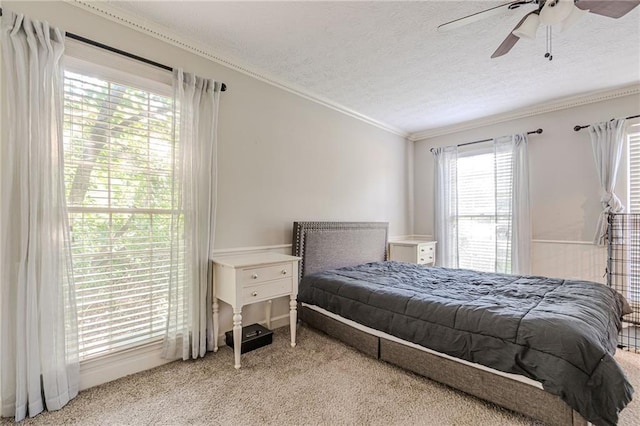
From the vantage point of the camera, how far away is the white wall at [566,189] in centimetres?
335

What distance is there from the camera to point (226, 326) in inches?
104

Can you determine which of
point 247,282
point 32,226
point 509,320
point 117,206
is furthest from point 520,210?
point 32,226

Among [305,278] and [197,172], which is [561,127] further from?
[197,172]


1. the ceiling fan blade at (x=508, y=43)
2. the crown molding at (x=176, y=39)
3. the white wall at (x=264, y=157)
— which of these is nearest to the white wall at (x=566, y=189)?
the white wall at (x=264, y=157)

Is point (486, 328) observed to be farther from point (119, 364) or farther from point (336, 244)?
point (119, 364)

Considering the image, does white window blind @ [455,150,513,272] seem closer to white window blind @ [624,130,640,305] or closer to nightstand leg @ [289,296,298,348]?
white window blind @ [624,130,640,305]

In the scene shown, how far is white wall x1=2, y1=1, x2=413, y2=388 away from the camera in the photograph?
2072 mm

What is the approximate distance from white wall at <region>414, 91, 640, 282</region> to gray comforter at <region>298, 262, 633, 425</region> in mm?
1187

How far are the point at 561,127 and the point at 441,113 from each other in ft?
4.71

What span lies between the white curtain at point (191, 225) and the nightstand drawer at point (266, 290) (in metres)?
0.39

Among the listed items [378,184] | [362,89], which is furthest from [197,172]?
[378,184]

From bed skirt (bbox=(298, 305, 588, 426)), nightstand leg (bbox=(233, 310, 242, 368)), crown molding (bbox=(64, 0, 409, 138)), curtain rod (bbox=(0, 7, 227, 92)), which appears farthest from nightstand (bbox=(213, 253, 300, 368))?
crown molding (bbox=(64, 0, 409, 138))

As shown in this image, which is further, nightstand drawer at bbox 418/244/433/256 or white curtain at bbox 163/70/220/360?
nightstand drawer at bbox 418/244/433/256

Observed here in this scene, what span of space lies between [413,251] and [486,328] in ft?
7.93
